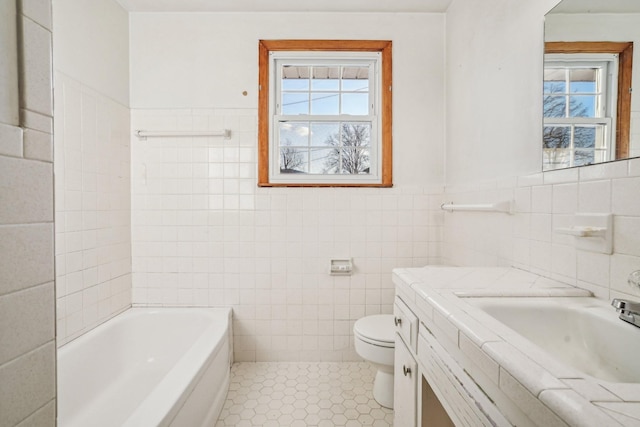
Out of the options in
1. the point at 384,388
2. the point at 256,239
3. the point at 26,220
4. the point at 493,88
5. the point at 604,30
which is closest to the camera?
the point at 26,220

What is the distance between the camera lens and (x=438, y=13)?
206 cm

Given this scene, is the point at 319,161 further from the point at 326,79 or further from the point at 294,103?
the point at 326,79

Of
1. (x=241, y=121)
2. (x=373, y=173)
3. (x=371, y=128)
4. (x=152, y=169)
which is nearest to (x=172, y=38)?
(x=241, y=121)

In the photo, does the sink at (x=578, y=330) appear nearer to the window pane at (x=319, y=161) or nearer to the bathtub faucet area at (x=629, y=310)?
the bathtub faucet area at (x=629, y=310)

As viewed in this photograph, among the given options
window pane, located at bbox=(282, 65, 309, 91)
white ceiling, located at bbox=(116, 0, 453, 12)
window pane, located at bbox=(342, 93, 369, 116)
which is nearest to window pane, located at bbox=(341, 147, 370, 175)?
window pane, located at bbox=(342, 93, 369, 116)

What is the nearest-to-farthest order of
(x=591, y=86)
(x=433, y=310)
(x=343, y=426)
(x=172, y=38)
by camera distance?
1. (x=433, y=310)
2. (x=591, y=86)
3. (x=343, y=426)
4. (x=172, y=38)

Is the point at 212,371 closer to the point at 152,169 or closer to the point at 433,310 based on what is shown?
the point at 433,310

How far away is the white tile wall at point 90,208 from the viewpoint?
60.2 inches

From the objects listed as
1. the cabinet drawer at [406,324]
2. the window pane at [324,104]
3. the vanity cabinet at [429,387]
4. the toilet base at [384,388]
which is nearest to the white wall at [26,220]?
the vanity cabinet at [429,387]

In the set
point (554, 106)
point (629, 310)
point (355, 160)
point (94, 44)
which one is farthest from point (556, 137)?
point (94, 44)

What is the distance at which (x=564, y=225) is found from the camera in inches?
40.7

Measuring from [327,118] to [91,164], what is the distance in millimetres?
1542

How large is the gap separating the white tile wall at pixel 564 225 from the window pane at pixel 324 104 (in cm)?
115

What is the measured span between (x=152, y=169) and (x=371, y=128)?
164 cm
